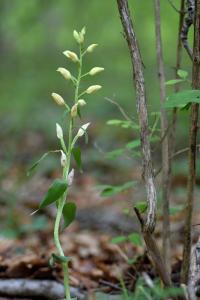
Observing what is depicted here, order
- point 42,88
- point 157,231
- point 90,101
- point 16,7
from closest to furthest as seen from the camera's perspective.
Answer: point 157,231, point 16,7, point 42,88, point 90,101

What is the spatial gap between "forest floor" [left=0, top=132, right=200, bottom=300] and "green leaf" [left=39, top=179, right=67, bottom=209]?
0.48 metres

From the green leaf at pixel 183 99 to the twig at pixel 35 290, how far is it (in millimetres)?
1062

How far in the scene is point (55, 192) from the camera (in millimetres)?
1516

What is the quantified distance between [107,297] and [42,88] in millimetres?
6935

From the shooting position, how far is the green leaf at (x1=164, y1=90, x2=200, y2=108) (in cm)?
146

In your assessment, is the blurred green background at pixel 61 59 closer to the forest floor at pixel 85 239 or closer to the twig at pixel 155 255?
the forest floor at pixel 85 239

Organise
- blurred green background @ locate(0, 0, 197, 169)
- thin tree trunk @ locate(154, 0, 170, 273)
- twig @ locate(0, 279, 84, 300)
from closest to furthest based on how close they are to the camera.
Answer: thin tree trunk @ locate(154, 0, 170, 273) < twig @ locate(0, 279, 84, 300) < blurred green background @ locate(0, 0, 197, 169)

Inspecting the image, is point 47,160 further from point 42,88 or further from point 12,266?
point 12,266

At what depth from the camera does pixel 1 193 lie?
4258 mm

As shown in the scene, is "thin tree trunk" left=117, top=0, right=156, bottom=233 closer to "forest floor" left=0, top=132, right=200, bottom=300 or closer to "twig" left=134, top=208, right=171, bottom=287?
"twig" left=134, top=208, right=171, bottom=287

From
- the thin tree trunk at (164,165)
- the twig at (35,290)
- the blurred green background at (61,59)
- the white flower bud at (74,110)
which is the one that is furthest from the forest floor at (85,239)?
the blurred green background at (61,59)

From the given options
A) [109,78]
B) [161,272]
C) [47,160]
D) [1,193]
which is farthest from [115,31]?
[161,272]

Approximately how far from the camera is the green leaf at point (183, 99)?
146 centimetres

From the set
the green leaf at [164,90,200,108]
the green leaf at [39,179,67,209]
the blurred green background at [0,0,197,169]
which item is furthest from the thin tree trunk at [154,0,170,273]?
the blurred green background at [0,0,197,169]
